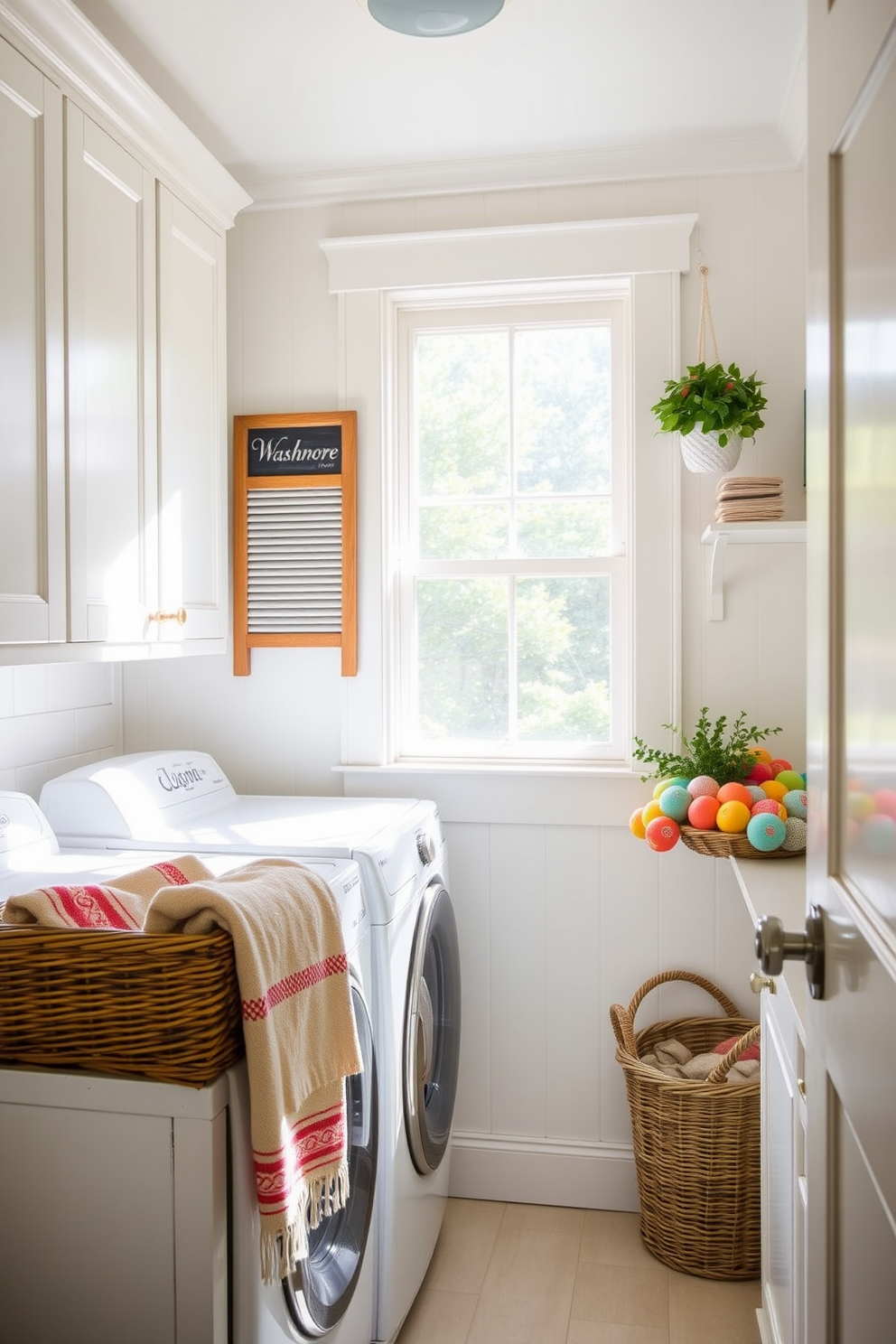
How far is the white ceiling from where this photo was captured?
1.97 m

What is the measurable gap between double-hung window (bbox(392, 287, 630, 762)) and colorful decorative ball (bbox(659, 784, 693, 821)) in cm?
44

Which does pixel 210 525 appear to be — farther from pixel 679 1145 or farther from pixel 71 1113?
pixel 679 1145

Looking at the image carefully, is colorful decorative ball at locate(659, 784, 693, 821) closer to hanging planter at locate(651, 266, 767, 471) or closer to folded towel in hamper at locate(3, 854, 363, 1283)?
hanging planter at locate(651, 266, 767, 471)

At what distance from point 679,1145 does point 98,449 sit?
188cm

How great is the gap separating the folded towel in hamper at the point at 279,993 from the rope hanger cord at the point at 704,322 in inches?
64.4

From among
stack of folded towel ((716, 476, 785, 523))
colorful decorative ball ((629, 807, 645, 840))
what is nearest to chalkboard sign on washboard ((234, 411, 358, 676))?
colorful decorative ball ((629, 807, 645, 840))

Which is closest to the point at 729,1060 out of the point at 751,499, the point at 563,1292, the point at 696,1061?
the point at 696,1061

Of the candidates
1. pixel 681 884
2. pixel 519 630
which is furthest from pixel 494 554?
pixel 681 884

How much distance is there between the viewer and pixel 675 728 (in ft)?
8.34

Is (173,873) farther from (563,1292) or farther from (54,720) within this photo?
(563,1292)

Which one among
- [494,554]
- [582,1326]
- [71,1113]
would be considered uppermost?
[494,554]

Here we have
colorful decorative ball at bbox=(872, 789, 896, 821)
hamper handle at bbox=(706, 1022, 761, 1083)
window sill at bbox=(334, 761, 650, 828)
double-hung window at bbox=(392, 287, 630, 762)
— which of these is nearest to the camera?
colorful decorative ball at bbox=(872, 789, 896, 821)

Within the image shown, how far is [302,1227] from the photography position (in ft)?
4.83

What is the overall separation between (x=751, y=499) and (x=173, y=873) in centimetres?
145
